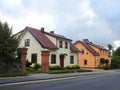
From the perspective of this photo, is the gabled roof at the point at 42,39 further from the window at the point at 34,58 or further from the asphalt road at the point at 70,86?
the asphalt road at the point at 70,86

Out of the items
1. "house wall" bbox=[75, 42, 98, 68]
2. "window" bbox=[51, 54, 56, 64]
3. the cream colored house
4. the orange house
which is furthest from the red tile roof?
"house wall" bbox=[75, 42, 98, 68]

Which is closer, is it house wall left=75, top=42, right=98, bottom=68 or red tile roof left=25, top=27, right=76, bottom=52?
red tile roof left=25, top=27, right=76, bottom=52

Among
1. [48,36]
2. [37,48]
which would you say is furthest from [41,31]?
[37,48]

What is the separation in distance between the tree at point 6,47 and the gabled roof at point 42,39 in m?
14.4

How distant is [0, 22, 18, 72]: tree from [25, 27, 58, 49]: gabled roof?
1441 cm

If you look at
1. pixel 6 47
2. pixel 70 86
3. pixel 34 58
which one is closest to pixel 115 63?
pixel 34 58

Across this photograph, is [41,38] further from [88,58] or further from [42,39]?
[88,58]

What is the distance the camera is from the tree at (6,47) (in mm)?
36156

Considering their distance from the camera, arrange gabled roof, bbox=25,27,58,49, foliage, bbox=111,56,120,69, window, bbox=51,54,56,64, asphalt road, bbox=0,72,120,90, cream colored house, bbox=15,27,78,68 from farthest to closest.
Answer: foliage, bbox=111,56,120,69, window, bbox=51,54,56,64, cream colored house, bbox=15,27,78,68, gabled roof, bbox=25,27,58,49, asphalt road, bbox=0,72,120,90

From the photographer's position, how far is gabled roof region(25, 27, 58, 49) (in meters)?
52.3

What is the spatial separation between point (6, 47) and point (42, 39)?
704 inches

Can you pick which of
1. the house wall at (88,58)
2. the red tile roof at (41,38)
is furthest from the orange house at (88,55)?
the red tile roof at (41,38)

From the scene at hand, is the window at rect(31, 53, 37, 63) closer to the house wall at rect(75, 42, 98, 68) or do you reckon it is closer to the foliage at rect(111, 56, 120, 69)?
the house wall at rect(75, 42, 98, 68)

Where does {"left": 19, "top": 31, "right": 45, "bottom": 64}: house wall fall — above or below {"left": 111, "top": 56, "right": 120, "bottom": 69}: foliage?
above
